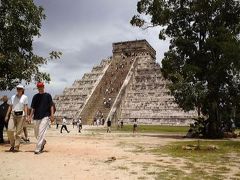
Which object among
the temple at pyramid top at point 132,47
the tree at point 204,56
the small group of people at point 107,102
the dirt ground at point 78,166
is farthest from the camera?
the temple at pyramid top at point 132,47

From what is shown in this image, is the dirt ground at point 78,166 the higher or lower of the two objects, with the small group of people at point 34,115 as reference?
lower

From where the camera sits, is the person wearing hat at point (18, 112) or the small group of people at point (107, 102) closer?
the person wearing hat at point (18, 112)

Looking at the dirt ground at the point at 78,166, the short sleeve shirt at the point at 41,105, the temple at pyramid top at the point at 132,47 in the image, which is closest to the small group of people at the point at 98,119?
the temple at pyramid top at the point at 132,47

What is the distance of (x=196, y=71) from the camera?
24.2m

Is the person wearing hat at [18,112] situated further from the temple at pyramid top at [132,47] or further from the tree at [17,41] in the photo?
the temple at pyramid top at [132,47]

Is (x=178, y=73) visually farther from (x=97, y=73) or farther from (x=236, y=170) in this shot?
(x=97, y=73)

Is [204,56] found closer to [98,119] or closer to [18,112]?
[18,112]

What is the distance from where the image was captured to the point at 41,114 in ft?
35.7

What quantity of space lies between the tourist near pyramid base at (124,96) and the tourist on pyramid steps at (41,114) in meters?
30.6

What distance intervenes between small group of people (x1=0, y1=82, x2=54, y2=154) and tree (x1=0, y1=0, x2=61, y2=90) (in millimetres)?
3586

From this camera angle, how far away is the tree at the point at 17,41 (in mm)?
15078

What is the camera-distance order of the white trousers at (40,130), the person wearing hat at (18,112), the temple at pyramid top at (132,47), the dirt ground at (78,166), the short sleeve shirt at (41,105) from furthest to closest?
1. the temple at pyramid top at (132,47)
2. the person wearing hat at (18,112)
3. the short sleeve shirt at (41,105)
4. the white trousers at (40,130)
5. the dirt ground at (78,166)

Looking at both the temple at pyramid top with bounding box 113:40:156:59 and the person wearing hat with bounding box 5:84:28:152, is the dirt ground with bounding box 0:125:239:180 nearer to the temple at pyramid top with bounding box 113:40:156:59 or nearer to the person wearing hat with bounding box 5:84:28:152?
the person wearing hat with bounding box 5:84:28:152

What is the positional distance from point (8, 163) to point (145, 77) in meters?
42.5
